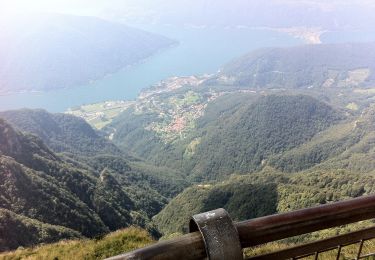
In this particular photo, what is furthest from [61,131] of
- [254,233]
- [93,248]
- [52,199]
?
[254,233]

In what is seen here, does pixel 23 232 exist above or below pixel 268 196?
above

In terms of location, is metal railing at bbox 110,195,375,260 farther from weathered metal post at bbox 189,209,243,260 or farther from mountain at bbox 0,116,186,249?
mountain at bbox 0,116,186,249

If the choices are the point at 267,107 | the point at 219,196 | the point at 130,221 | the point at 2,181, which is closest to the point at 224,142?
the point at 267,107

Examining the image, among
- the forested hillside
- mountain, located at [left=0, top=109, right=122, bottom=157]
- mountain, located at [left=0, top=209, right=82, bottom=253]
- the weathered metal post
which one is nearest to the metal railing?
the weathered metal post

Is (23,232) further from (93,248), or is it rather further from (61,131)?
(61,131)

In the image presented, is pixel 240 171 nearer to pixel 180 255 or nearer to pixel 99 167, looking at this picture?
pixel 99 167

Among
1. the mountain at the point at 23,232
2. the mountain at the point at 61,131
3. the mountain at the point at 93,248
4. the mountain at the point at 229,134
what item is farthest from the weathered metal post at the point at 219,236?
the mountain at the point at 61,131

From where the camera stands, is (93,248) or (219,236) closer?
(219,236)

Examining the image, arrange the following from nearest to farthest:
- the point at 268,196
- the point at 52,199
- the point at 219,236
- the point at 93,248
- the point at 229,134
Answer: the point at 219,236
the point at 93,248
the point at 52,199
the point at 268,196
the point at 229,134
